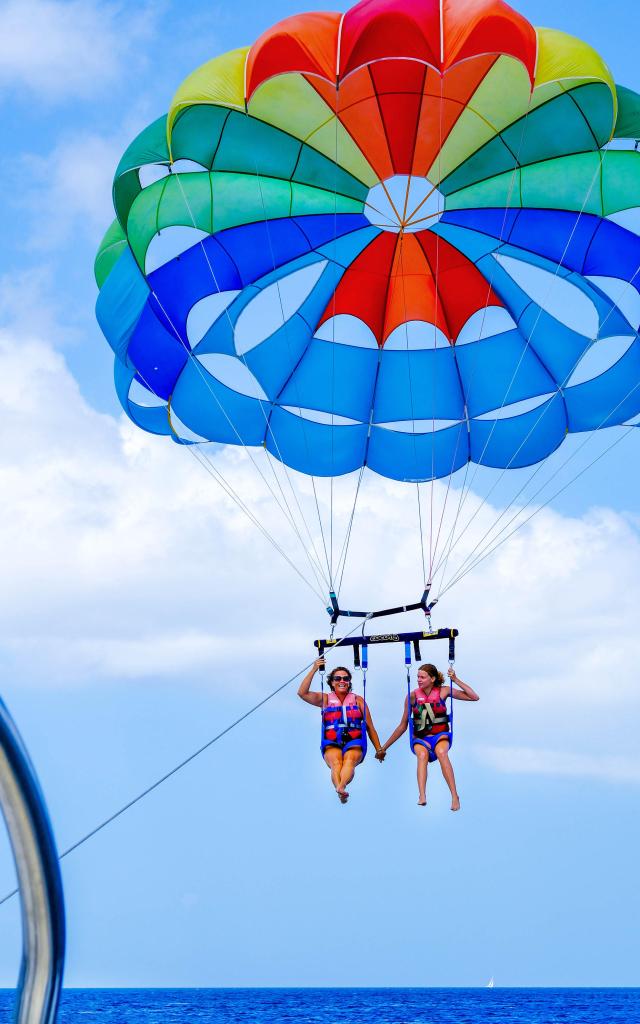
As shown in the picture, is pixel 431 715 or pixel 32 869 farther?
pixel 431 715

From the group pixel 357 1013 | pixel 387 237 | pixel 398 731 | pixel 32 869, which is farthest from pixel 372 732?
pixel 357 1013

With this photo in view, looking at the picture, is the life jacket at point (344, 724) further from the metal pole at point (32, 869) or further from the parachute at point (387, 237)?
the metal pole at point (32, 869)

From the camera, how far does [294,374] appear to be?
9219 millimetres

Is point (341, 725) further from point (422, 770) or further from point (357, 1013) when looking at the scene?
point (357, 1013)

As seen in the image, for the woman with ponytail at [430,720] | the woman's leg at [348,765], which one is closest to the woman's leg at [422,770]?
the woman with ponytail at [430,720]

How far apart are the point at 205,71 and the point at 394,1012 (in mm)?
55828

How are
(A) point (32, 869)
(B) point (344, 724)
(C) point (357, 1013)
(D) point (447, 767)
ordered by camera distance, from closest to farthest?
(A) point (32, 869) < (D) point (447, 767) < (B) point (344, 724) < (C) point (357, 1013)

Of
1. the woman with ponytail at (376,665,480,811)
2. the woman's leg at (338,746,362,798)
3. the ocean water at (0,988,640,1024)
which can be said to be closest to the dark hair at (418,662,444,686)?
the woman with ponytail at (376,665,480,811)

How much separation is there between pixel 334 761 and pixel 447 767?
68 centimetres

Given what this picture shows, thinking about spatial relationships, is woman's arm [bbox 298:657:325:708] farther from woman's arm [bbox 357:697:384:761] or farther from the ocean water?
the ocean water

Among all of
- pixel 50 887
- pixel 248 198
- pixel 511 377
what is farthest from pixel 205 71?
pixel 50 887

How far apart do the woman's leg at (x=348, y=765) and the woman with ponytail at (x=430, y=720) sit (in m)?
0.35

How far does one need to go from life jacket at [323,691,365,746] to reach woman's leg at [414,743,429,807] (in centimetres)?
36

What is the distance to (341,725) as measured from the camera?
7.41 m
